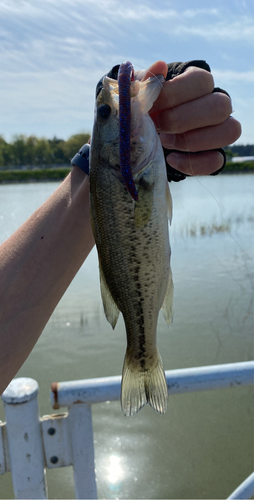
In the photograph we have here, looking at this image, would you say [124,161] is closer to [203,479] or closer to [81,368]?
[203,479]

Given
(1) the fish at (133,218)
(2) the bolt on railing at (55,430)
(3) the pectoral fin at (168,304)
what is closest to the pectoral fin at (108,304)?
(1) the fish at (133,218)

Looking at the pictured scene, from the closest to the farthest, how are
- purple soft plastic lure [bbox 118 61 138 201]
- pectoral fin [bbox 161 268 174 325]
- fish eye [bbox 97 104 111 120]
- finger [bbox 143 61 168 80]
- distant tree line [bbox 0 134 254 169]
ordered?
purple soft plastic lure [bbox 118 61 138 201], finger [bbox 143 61 168 80], fish eye [bbox 97 104 111 120], pectoral fin [bbox 161 268 174 325], distant tree line [bbox 0 134 254 169]

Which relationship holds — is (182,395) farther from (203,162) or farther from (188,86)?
(188,86)

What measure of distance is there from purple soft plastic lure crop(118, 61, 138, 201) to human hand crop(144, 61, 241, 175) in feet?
0.69

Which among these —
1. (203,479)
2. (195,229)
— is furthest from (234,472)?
(195,229)

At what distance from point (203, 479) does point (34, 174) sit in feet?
175

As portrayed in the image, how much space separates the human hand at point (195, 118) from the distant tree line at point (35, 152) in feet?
174

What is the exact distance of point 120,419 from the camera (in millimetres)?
5172

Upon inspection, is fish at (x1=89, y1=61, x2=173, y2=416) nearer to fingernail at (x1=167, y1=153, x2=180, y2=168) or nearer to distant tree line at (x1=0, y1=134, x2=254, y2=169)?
fingernail at (x1=167, y1=153, x2=180, y2=168)

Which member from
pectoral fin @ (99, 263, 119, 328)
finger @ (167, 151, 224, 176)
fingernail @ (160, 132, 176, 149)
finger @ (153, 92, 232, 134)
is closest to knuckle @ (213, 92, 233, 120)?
finger @ (153, 92, 232, 134)

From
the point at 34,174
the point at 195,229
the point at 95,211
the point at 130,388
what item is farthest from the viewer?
the point at 34,174

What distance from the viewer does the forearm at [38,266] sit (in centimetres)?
160

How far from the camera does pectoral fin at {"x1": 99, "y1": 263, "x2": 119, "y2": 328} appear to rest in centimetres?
157

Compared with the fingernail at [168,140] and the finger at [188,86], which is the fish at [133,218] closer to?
the finger at [188,86]
